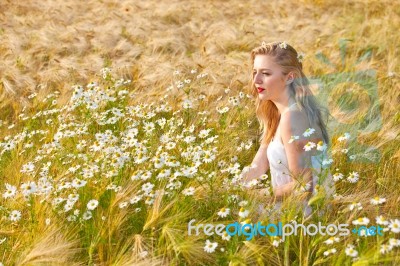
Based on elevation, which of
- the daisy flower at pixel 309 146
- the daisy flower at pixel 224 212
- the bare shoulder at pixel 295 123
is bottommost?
the daisy flower at pixel 224 212

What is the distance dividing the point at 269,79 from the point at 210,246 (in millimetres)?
1228

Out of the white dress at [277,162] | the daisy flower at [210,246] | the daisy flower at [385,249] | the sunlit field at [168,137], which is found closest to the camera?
the daisy flower at [385,249]

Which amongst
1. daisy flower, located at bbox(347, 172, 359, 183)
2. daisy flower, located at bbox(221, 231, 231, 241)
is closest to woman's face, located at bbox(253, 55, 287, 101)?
daisy flower, located at bbox(347, 172, 359, 183)

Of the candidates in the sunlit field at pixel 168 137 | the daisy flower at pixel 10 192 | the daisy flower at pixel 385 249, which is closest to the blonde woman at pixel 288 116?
the sunlit field at pixel 168 137

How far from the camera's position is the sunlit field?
2.68 metres

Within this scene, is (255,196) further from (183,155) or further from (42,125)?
(42,125)

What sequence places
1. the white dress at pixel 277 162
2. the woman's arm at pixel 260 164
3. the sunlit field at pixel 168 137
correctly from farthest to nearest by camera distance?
the woman's arm at pixel 260 164 → the white dress at pixel 277 162 → the sunlit field at pixel 168 137

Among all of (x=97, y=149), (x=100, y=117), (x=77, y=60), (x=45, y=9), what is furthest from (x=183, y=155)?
(x=45, y=9)

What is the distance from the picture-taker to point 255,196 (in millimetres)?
2893

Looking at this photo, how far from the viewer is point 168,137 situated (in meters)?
3.86

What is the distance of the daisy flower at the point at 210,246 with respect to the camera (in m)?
2.56

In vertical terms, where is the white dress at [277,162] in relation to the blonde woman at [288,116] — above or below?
below

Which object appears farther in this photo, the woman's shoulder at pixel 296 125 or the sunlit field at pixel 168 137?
the woman's shoulder at pixel 296 125

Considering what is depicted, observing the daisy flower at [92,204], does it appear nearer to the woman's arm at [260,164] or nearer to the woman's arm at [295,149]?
the woman's arm at [295,149]
